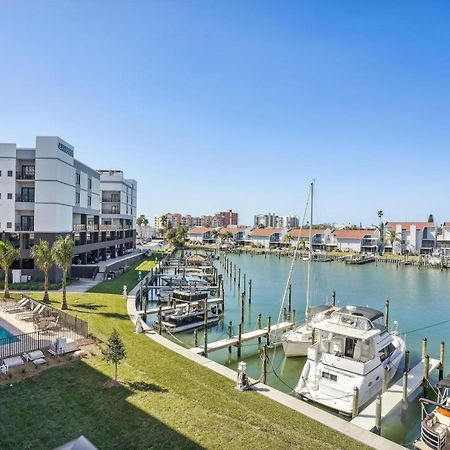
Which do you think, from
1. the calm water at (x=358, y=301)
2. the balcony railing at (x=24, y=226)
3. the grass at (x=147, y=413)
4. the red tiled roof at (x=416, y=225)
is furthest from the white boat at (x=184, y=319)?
the red tiled roof at (x=416, y=225)

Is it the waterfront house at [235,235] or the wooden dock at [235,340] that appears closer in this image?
the wooden dock at [235,340]

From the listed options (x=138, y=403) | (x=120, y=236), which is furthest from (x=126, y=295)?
(x=120, y=236)

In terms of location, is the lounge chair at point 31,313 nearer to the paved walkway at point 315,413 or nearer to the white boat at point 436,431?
the paved walkway at point 315,413

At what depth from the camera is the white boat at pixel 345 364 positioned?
1838cm

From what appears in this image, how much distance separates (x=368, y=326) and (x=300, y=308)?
885 inches

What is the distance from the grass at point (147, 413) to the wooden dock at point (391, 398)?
3776mm

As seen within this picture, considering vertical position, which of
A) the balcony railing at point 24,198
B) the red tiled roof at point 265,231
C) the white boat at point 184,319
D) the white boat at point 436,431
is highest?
the balcony railing at point 24,198

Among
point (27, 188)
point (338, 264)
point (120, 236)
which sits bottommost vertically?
point (338, 264)

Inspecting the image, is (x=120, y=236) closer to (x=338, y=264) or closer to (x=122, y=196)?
(x=122, y=196)

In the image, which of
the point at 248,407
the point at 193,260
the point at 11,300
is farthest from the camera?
the point at 193,260

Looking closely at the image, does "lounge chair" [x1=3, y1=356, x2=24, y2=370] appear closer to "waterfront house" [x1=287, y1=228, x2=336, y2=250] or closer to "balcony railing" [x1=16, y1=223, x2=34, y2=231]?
"balcony railing" [x1=16, y1=223, x2=34, y2=231]

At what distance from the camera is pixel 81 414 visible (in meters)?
13.4

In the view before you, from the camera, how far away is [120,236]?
74.9 metres

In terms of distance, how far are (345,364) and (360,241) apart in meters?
106
